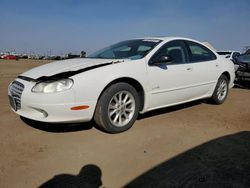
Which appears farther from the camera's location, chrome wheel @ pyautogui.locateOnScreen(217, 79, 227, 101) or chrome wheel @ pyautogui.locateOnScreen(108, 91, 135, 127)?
chrome wheel @ pyautogui.locateOnScreen(217, 79, 227, 101)

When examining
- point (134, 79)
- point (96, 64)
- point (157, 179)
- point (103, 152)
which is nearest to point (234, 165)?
point (157, 179)

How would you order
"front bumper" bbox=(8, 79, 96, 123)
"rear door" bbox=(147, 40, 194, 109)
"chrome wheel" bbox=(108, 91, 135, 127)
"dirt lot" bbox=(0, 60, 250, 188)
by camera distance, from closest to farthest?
"dirt lot" bbox=(0, 60, 250, 188) < "front bumper" bbox=(8, 79, 96, 123) < "chrome wheel" bbox=(108, 91, 135, 127) < "rear door" bbox=(147, 40, 194, 109)

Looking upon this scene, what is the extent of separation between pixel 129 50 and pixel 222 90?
246 centimetres

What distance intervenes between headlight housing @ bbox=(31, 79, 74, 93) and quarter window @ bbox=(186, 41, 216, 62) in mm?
2498

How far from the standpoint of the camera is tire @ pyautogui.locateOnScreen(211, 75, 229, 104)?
18.5 ft

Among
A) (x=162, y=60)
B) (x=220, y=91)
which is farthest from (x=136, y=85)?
(x=220, y=91)

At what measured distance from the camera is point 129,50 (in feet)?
15.4

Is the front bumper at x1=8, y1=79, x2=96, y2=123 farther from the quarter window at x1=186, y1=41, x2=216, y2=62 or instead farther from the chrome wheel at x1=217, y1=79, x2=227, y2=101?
the chrome wheel at x1=217, y1=79, x2=227, y2=101

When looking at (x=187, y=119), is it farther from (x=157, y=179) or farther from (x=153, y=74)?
(x=157, y=179)

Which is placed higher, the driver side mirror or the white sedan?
the driver side mirror

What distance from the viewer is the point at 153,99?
4.25 m

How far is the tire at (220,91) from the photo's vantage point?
5633 millimetres

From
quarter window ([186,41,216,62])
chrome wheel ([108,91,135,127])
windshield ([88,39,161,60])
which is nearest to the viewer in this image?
chrome wheel ([108,91,135,127])

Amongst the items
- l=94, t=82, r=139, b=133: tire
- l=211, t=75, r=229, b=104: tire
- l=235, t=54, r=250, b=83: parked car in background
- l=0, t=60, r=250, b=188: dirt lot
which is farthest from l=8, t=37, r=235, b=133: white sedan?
l=235, t=54, r=250, b=83: parked car in background
